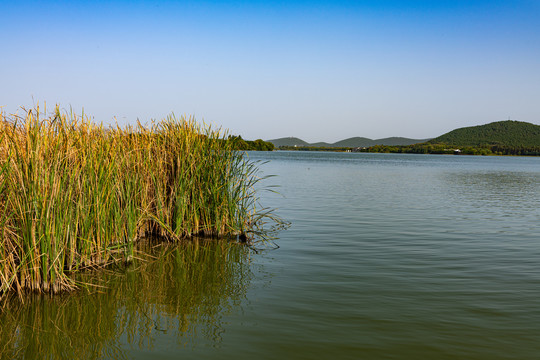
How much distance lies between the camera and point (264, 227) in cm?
1289

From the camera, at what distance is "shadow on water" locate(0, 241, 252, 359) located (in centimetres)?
502

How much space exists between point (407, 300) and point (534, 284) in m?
2.88

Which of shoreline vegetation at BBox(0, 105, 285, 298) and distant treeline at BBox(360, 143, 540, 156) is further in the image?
distant treeline at BBox(360, 143, 540, 156)

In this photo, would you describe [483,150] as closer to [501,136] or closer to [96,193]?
[501,136]

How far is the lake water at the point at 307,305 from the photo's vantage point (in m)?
5.06

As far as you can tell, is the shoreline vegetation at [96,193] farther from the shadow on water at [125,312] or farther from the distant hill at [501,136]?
the distant hill at [501,136]

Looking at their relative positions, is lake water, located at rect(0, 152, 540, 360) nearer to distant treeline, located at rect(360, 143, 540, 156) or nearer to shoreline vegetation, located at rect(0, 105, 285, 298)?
shoreline vegetation, located at rect(0, 105, 285, 298)

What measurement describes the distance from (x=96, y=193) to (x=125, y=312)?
2.20 metres

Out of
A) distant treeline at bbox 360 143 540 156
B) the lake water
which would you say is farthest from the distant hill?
the lake water

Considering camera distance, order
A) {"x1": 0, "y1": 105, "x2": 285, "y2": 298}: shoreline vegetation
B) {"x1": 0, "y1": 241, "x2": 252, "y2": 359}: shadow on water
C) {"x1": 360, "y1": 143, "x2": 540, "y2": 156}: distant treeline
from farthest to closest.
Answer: {"x1": 360, "y1": 143, "x2": 540, "y2": 156}: distant treeline
{"x1": 0, "y1": 105, "x2": 285, "y2": 298}: shoreline vegetation
{"x1": 0, "y1": 241, "x2": 252, "y2": 359}: shadow on water

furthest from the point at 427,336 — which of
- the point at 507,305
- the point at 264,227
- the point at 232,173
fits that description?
the point at 264,227

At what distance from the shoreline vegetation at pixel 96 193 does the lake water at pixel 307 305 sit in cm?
57

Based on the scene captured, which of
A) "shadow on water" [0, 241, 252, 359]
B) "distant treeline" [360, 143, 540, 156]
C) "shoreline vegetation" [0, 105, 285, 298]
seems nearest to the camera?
"shadow on water" [0, 241, 252, 359]

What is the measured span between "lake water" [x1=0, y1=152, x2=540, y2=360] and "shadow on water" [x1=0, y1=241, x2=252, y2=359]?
2cm
